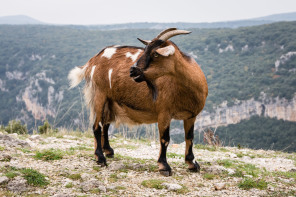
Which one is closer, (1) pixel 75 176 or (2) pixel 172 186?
(2) pixel 172 186

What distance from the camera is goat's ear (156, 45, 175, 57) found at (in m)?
6.02

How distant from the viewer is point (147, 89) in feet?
22.3

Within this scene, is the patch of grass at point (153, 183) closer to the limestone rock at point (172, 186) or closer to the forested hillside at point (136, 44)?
the limestone rock at point (172, 186)

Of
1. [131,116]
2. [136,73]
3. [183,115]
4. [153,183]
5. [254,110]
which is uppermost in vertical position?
[136,73]

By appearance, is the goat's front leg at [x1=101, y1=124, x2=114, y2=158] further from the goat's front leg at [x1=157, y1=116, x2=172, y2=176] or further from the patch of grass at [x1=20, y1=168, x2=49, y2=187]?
the patch of grass at [x1=20, y1=168, x2=49, y2=187]

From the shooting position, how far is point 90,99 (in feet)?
26.3

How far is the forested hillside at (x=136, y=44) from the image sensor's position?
75.6 m

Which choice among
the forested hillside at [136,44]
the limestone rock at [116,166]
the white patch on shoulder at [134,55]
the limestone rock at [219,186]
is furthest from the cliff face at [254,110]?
the limestone rock at [219,186]

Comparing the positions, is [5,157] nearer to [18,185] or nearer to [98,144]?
[18,185]

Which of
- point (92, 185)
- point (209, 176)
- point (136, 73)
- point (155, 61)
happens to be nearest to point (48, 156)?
point (92, 185)

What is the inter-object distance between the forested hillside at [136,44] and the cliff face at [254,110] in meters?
1.18

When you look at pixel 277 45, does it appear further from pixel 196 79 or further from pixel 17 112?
pixel 196 79

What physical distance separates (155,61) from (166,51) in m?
0.25

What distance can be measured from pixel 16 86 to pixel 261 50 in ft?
235
